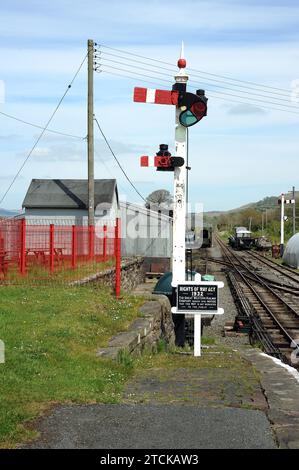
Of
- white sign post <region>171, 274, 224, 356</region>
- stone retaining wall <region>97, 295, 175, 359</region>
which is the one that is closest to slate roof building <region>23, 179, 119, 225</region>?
stone retaining wall <region>97, 295, 175, 359</region>

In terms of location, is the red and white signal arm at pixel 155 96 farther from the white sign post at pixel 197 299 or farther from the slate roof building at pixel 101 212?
the slate roof building at pixel 101 212

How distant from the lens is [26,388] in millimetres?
6141

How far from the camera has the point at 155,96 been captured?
988 cm

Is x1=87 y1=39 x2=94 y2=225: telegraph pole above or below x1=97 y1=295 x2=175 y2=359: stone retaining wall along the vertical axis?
above

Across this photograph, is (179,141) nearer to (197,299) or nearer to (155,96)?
(155,96)

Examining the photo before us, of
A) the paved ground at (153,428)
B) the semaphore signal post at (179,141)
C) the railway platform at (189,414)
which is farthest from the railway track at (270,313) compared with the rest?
the paved ground at (153,428)

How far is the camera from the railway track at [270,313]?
51.0 feet

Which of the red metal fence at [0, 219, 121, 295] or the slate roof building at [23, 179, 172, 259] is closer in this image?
the red metal fence at [0, 219, 121, 295]

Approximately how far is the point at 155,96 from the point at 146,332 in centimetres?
361

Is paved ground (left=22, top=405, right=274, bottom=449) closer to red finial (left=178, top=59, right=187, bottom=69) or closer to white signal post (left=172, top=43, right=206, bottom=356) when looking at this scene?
white signal post (left=172, top=43, right=206, bottom=356)

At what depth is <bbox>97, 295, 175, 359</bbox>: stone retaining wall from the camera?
8.49m

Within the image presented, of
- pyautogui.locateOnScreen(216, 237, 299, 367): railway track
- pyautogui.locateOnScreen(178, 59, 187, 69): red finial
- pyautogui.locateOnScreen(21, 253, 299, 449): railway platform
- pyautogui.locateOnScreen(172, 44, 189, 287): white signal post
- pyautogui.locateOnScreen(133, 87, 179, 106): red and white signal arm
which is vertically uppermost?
pyautogui.locateOnScreen(178, 59, 187, 69): red finial

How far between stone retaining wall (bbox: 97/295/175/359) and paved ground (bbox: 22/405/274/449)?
7.11 feet
